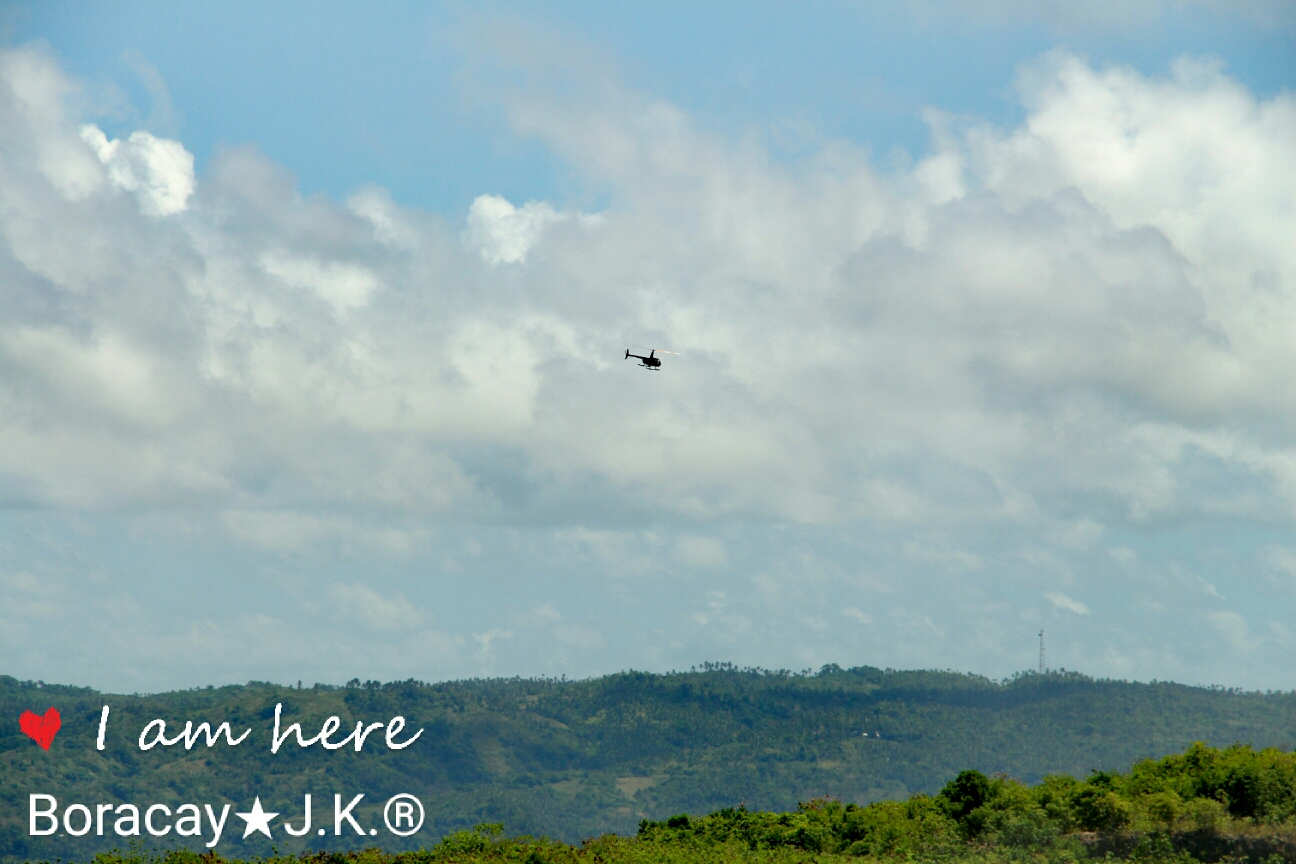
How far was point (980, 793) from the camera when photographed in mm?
78000

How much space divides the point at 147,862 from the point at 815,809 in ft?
137

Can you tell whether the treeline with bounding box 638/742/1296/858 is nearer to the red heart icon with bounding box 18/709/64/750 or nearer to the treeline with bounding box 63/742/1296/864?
the treeline with bounding box 63/742/1296/864

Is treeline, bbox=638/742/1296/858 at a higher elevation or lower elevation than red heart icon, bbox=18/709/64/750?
lower

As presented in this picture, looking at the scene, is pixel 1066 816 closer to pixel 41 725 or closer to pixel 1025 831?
pixel 1025 831

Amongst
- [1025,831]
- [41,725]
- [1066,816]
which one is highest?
[41,725]

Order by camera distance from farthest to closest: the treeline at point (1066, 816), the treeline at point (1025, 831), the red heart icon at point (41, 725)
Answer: the red heart icon at point (41, 725), the treeline at point (1066, 816), the treeline at point (1025, 831)

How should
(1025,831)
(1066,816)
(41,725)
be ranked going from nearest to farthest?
(1025,831) < (1066,816) < (41,725)

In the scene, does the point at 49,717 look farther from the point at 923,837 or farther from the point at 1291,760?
the point at 1291,760

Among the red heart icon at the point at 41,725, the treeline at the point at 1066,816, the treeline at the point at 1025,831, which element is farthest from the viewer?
the red heart icon at the point at 41,725

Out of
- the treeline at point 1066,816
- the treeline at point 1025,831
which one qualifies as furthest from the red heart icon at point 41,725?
the treeline at point 1066,816

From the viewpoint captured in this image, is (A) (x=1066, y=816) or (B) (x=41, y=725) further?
(B) (x=41, y=725)

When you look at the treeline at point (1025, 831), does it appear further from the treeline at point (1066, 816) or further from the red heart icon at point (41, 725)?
the red heart icon at point (41, 725)

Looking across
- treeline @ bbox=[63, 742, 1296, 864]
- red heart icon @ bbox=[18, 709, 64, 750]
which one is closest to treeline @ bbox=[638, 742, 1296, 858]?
treeline @ bbox=[63, 742, 1296, 864]

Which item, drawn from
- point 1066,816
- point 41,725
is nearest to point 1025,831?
point 1066,816
